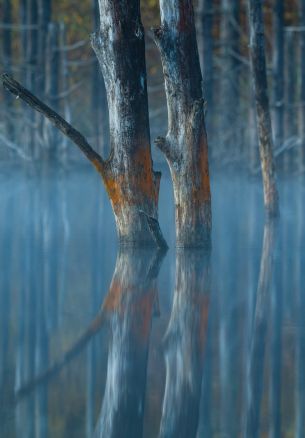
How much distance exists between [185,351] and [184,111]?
213 inches

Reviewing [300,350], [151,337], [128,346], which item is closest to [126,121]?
[151,337]

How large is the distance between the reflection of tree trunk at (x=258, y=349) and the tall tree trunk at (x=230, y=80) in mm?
15364

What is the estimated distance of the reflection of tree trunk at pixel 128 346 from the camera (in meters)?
5.78

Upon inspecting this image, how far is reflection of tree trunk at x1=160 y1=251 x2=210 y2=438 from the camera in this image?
5.78 m

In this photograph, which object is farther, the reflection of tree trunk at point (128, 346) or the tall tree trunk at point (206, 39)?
the tall tree trunk at point (206, 39)

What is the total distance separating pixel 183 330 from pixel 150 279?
2.64 m

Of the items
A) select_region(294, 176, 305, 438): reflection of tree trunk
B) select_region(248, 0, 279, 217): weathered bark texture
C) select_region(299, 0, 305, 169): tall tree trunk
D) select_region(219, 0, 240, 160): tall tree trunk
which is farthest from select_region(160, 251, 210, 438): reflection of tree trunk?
select_region(219, 0, 240, 160): tall tree trunk

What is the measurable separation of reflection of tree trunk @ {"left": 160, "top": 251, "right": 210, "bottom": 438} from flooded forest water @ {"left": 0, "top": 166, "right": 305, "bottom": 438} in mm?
10

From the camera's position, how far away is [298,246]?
535 inches

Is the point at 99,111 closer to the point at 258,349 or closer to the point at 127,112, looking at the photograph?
the point at 127,112

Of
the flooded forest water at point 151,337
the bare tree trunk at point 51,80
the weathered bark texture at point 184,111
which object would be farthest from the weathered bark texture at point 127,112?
the bare tree trunk at point 51,80

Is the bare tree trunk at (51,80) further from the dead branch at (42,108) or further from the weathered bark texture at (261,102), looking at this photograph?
the dead branch at (42,108)

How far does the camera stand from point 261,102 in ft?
53.9

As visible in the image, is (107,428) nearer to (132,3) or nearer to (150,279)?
(150,279)
